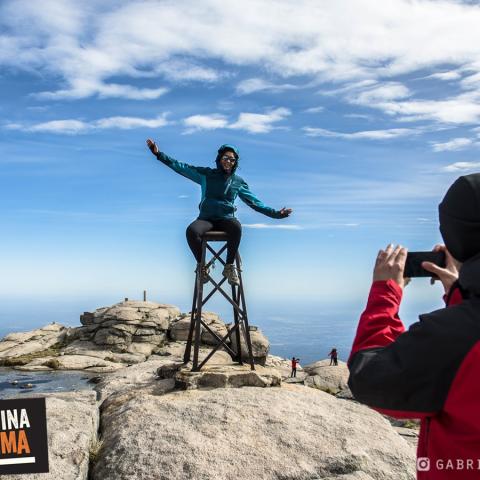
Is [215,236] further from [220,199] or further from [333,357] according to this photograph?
[333,357]

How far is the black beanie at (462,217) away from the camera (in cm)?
221

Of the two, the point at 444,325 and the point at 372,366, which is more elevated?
the point at 444,325

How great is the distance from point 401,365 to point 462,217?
696 mm

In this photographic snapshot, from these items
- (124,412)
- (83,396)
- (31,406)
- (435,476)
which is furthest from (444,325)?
(83,396)

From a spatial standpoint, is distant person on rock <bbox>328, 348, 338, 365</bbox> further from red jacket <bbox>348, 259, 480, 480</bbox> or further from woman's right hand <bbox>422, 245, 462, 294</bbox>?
red jacket <bbox>348, 259, 480, 480</bbox>

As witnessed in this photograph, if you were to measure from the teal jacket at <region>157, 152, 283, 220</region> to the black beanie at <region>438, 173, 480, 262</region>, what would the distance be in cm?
815

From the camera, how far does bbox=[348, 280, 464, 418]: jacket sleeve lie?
2170 mm

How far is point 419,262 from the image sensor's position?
2.74m

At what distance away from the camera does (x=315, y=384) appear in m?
26.0

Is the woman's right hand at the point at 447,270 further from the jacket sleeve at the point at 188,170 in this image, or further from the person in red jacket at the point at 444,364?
the jacket sleeve at the point at 188,170

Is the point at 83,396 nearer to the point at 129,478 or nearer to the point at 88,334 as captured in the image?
the point at 129,478

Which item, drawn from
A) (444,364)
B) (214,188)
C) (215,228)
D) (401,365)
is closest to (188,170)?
(214,188)

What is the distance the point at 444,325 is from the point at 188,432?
6.37 metres

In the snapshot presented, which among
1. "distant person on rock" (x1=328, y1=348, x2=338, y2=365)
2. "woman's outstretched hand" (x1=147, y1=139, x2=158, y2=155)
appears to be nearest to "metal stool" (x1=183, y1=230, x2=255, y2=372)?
"woman's outstretched hand" (x1=147, y1=139, x2=158, y2=155)
